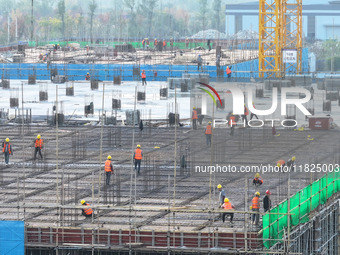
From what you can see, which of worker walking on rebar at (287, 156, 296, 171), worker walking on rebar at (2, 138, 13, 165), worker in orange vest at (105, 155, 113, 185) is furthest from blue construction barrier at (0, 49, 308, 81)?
worker in orange vest at (105, 155, 113, 185)

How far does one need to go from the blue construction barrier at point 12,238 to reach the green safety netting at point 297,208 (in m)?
7.36

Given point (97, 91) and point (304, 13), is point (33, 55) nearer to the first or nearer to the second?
point (97, 91)

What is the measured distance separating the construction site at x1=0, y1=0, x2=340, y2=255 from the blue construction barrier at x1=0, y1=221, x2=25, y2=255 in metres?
0.03

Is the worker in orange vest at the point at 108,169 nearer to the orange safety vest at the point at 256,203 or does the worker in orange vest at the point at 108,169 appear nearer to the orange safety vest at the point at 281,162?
the orange safety vest at the point at 281,162

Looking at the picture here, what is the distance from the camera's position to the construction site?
30.9 m

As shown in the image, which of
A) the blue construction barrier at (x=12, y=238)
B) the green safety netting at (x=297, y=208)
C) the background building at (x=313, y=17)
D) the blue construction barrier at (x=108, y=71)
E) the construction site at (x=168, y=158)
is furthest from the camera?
the background building at (x=313, y=17)

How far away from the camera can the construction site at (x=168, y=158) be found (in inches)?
1217

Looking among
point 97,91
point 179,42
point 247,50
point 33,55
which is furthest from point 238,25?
point 97,91

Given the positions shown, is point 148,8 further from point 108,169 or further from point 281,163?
point 108,169

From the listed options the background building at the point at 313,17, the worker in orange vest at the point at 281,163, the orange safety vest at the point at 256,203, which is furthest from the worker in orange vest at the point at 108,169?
the background building at the point at 313,17

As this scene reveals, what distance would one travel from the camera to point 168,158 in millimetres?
45094

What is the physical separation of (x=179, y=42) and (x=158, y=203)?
246ft

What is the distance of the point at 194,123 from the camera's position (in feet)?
170

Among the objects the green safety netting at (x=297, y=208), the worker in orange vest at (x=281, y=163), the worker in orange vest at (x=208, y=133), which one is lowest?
the green safety netting at (x=297, y=208)
